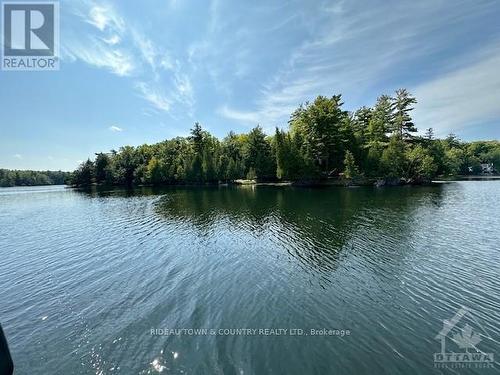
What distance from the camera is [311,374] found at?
24.7 feet

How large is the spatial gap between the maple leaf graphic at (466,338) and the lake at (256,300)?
2.7 inches

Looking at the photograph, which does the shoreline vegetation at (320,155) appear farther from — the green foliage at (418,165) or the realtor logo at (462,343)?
the realtor logo at (462,343)

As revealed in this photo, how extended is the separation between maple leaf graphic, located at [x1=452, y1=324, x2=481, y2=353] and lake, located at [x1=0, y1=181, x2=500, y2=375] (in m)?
0.07

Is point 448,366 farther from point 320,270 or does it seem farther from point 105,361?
point 105,361

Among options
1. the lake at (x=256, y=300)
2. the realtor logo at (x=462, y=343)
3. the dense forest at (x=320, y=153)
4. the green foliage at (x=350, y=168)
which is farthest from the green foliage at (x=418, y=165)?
the realtor logo at (x=462, y=343)

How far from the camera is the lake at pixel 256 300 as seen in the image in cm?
838

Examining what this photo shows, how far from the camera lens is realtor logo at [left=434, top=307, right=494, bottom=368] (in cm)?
790

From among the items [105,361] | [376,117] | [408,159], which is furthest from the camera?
[376,117]

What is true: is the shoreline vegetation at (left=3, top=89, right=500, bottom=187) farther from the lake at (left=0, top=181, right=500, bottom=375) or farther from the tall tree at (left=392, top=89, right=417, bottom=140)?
the lake at (left=0, top=181, right=500, bottom=375)

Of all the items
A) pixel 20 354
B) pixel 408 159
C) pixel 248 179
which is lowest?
pixel 20 354

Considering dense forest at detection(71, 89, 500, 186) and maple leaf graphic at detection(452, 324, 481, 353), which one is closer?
maple leaf graphic at detection(452, 324, 481, 353)

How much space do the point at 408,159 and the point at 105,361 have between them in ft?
274

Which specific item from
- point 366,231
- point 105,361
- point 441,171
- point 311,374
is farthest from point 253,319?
point 441,171

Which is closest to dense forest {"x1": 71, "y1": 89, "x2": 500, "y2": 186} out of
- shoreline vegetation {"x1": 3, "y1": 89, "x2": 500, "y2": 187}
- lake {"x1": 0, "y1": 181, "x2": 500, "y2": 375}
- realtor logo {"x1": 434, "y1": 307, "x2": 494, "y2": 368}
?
shoreline vegetation {"x1": 3, "y1": 89, "x2": 500, "y2": 187}
